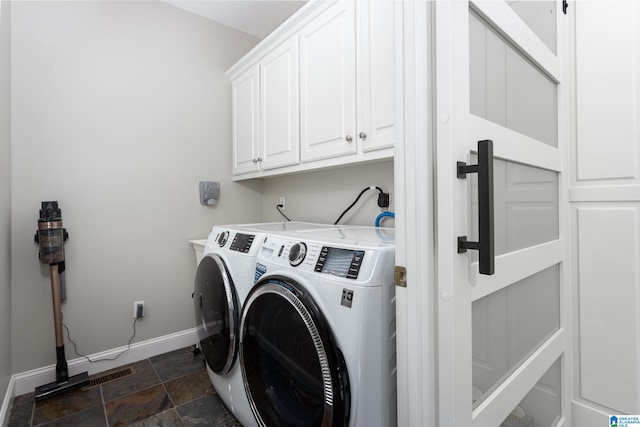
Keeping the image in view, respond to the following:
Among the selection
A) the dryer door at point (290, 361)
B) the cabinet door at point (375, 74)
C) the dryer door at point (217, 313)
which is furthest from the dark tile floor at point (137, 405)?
the cabinet door at point (375, 74)

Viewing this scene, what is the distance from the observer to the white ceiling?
7.39 ft

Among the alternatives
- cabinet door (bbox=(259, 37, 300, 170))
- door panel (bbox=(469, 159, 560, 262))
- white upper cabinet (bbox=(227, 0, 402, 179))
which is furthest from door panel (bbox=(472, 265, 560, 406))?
cabinet door (bbox=(259, 37, 300, 170))

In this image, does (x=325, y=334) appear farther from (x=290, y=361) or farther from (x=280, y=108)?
(x=280, y=108)

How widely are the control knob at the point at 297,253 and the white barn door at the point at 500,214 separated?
0.48 meters

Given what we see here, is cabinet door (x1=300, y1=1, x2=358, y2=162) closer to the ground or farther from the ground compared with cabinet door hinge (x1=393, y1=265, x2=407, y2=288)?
farther from the ground

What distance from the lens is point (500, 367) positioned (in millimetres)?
895

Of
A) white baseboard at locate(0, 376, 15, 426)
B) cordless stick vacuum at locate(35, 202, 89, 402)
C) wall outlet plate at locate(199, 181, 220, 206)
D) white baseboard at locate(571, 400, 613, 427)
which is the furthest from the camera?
wall outlet plate at locate(199, 181, 220, 206)

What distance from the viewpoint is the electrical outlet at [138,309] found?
2.16m

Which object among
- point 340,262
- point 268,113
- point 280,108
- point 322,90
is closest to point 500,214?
point 340,262

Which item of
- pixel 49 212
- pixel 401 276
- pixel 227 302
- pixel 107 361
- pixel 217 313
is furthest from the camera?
pixel 107 361

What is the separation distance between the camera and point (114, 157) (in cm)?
208

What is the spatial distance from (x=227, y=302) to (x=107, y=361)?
1343 millimetres

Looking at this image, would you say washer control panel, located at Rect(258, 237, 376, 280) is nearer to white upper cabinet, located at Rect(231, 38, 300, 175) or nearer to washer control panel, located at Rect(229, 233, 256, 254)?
washer control panel, located at Rect(229, 233, 256, 254)

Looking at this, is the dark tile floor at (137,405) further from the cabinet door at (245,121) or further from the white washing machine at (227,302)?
the cabinet door at (245,121)
